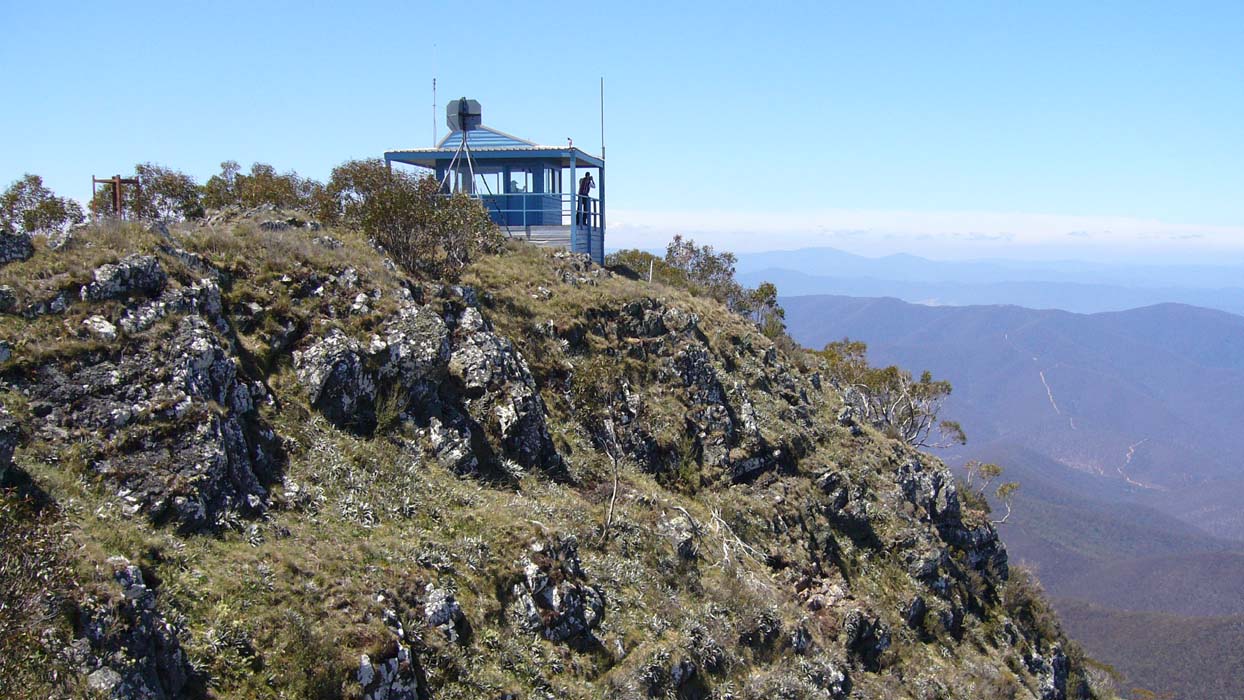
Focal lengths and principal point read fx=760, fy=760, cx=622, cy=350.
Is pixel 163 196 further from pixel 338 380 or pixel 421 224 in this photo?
pixel 338 380

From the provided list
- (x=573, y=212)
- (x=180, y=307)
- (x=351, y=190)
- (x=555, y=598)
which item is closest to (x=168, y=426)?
(x=180, y=307)

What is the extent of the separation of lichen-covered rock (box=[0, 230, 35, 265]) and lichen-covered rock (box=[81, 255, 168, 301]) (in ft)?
3.98

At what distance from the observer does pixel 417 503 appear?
12266 millimetres

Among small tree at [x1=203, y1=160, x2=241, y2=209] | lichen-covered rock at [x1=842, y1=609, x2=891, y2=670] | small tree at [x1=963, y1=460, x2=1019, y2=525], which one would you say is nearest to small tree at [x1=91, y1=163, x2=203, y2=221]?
small tree at [x1=203, y1=160, x2=241, y2=209]

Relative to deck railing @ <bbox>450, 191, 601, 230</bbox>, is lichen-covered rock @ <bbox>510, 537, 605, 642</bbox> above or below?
below

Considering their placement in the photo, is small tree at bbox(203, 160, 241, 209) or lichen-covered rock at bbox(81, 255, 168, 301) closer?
lichen-covered rock at bbox(81, 255, 168, 301)

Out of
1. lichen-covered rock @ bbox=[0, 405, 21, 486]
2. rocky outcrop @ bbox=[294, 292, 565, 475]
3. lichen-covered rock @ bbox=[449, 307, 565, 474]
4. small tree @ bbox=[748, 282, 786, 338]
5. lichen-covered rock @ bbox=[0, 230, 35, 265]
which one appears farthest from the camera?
small tree @ bbox=[748, 282, 786, 338]

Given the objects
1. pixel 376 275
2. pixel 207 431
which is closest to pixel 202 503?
pixel 207 431

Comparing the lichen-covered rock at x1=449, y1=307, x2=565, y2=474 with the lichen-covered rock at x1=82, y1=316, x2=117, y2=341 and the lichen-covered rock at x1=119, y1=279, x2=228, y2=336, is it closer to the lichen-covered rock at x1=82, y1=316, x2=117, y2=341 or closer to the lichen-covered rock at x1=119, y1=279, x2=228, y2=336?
the lichen-covered rock at x1=119, y1=279, x2=228, y2=336

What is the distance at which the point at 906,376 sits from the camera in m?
39.5

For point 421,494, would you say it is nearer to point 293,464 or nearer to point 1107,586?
point 293,464

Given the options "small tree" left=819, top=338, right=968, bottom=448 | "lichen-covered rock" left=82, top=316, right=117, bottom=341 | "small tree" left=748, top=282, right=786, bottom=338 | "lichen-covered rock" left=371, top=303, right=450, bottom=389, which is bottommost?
"small tree" left=819, top=338, right=968, bottom=448

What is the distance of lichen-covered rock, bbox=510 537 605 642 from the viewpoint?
1120cm

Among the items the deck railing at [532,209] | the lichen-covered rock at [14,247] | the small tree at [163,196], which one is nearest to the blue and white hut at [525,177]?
the deck railing at [532,209]
